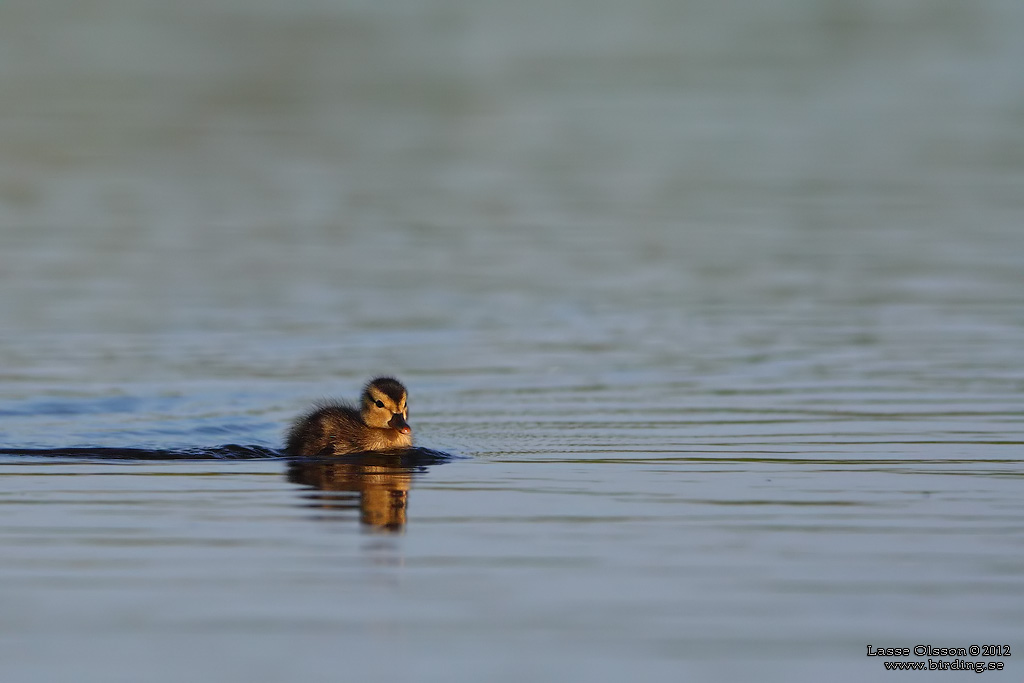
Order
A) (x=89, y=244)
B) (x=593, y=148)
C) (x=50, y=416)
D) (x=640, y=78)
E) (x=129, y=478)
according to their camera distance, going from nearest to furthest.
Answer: (x=129, y=478)
(x=50, y=416)
(x=89, y=244)
(x=593, y=148)
(x=640, y=78)

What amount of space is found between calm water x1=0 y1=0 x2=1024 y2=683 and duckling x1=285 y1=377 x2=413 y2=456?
29 cm

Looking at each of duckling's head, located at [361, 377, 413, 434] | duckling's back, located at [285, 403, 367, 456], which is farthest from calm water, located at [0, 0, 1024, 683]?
duckling's head, located at [361, 377, 413, 434]

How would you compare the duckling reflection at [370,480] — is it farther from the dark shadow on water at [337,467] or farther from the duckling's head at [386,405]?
the duckling's head at [386,405]

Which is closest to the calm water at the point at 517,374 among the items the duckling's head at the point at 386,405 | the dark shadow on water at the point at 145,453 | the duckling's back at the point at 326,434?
the dark shadow on water at the point at 145,453

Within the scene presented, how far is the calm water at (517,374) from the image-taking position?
804 centimetres

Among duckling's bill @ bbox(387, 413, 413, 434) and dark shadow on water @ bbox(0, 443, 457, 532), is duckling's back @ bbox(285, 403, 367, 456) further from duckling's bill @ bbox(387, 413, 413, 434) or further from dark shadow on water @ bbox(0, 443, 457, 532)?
duckling's bill @ bbox(387, 413, 413, 434)

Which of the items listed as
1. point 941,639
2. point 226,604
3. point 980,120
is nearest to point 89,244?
point 226,604

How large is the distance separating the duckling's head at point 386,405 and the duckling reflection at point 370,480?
220 mm

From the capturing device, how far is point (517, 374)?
15.1 metres

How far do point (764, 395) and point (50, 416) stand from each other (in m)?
5.08

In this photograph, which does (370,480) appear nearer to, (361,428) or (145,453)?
(361,428)

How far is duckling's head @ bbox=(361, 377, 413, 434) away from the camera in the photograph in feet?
40.0

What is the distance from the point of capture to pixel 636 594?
8414mm

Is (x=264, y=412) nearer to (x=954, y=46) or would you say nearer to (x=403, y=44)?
(x=403, y=44)
